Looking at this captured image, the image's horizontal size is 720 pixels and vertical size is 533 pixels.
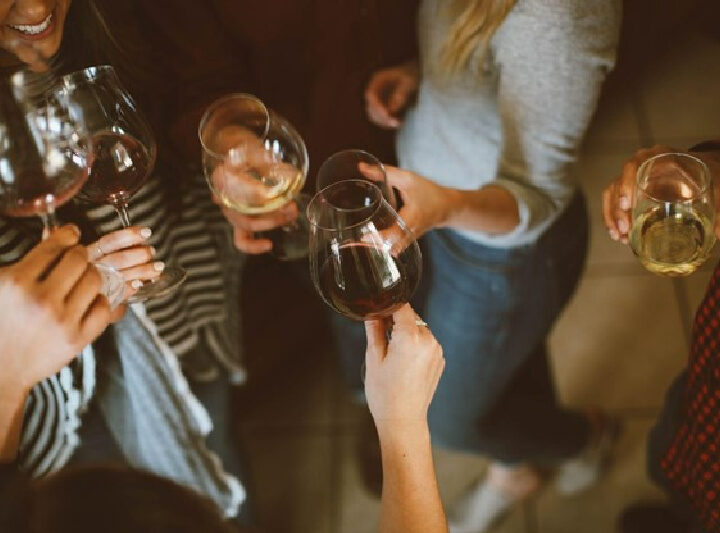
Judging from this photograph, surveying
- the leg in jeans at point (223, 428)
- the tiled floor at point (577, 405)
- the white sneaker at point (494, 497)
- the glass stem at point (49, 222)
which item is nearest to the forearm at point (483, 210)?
the glass stem at point (49, 222)

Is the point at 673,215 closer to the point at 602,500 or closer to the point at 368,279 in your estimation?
the point at 368,279

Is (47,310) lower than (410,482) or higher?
higher

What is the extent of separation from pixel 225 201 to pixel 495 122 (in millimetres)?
425

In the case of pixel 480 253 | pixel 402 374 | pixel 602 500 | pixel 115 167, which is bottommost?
pixel 602 500

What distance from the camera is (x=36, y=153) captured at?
0.95m

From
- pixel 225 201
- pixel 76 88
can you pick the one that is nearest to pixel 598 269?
pixel 225 201

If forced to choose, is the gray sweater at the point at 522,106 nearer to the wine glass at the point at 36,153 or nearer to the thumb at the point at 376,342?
the thumb at the point at 376,342

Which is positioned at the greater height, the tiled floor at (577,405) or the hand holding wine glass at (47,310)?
the hand holding wine glass at (47,310)

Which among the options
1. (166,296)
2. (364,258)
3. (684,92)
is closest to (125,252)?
(166,296)

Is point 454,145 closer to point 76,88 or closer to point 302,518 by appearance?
point 76,88

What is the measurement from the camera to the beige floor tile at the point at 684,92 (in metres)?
2.38

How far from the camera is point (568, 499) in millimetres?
1864

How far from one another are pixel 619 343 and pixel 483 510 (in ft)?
1.95

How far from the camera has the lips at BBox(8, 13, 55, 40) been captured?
1064 mm
